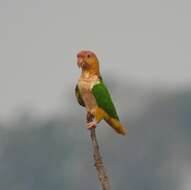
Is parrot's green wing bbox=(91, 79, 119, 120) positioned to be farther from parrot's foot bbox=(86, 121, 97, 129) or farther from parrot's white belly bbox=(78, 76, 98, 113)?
parrot's foot bbox=(86, 121, 97, 129)

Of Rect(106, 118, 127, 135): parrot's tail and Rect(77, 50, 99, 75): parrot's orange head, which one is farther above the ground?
Rect(77, 50, 99, 75): parrot's orange head

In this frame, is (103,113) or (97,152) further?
(103,113)

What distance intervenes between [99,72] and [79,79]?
355 millimetres

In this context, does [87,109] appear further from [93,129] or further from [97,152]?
[97,152]

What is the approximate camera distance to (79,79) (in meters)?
6.47

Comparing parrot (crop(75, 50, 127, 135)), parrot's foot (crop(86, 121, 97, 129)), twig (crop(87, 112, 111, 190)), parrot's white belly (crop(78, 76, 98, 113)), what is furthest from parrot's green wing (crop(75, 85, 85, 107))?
twig (crop(87, 112, 111, 190))

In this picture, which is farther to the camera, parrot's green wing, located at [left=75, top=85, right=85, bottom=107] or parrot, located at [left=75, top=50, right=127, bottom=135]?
parrot's green wing, located at [left=75, top=85, right=85, bottom=107]

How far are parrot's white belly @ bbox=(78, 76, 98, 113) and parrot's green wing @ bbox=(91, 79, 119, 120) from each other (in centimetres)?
7

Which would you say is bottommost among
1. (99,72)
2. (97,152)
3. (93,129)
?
(97,152)

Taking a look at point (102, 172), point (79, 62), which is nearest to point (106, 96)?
point (79, 62)

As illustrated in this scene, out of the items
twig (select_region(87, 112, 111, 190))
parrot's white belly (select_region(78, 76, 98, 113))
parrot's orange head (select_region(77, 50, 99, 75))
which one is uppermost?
parrot's orange head (select_region(77, 50, 99, 75))

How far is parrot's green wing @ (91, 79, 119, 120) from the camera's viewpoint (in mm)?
6332

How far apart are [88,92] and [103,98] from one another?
0.26 meters

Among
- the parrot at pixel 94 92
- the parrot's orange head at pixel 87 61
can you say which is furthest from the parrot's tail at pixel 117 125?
the parrot's orange head at pixel 87 61
